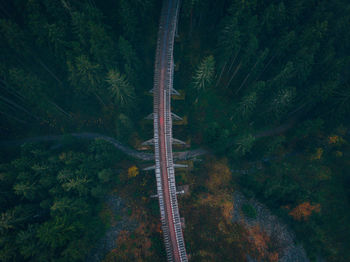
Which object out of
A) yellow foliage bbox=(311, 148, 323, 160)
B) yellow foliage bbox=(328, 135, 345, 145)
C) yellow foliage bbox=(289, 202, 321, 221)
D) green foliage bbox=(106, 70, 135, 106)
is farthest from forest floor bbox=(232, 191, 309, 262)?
green foliage bbox=(106, 70, 135, 106)

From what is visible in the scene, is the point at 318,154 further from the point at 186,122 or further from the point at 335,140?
the point at 186,122

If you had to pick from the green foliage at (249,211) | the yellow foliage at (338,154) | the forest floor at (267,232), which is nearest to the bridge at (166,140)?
the forest floor at (267,232)

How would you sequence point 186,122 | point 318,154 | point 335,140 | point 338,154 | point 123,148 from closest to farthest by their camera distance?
A: point 335,140 < point 338,154 < point 318,154 < point 123,148 < point 186,122

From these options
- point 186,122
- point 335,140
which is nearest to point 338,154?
point 335,140

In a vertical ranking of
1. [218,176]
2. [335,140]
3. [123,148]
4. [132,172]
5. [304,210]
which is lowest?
[132,172]

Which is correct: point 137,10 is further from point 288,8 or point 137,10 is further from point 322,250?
point 322,250

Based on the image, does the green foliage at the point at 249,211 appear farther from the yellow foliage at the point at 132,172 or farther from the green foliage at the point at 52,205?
the green foliage at the point at 52,205

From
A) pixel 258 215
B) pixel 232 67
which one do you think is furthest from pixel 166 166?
pixel 232 67
